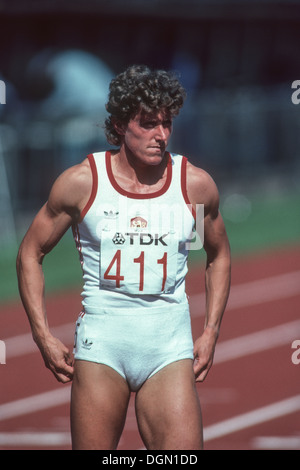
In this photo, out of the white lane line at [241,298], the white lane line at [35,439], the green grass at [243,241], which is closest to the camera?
the white lane line at [35,439]

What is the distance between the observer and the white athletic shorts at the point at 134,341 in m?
4.45

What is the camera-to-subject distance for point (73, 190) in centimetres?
447

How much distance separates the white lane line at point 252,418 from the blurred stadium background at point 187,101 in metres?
5.52

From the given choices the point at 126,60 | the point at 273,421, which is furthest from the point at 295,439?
the point at 126,60

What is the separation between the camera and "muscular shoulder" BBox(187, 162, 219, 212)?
454cm

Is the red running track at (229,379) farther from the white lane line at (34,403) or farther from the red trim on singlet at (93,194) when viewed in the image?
the red trim on singlet at (93,194)

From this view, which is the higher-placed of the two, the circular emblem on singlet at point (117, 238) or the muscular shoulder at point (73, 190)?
the muscular shoulder at point (73, 190)

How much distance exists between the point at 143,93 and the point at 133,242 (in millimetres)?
744

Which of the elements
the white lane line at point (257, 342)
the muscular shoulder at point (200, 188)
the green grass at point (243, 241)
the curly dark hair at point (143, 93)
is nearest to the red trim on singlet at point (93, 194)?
the curly dark hair at point (143, 93)

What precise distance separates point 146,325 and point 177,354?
8.5 inches

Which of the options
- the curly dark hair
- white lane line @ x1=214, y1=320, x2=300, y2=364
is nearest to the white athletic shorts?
the curly dark hair

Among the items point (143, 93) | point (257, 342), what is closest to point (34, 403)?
point (257, 342)

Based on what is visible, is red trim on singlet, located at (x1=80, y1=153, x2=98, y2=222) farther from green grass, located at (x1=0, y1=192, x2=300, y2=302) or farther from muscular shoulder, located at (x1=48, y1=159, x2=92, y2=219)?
green grass, located at (x1=0, y1=192, x2=300, y2=302)
